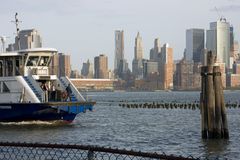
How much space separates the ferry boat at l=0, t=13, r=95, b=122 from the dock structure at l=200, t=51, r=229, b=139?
13.7 meters

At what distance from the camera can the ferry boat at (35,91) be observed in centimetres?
3944

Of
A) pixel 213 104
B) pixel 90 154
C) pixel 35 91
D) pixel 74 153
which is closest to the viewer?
pixel 90 154

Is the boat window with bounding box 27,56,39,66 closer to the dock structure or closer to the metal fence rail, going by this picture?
the dock structure

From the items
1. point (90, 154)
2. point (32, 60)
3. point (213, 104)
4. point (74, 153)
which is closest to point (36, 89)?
point (32, 60)

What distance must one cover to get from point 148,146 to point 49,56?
15.1 metres

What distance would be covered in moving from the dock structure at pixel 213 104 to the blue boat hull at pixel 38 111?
1336 centimetres

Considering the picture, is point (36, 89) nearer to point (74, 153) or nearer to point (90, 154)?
point (74, 153)

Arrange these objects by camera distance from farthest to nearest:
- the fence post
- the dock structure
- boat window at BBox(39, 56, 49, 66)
A: boat window at BBox(39, 56, 49, 66)
the dock structure
the fence post

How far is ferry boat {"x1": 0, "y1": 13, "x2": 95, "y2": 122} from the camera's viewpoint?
129ft

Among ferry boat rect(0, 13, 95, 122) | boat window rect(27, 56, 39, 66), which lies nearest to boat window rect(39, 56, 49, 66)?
ferry boat rect(0, 13, 95, 122)

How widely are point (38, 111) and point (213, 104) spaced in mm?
15931

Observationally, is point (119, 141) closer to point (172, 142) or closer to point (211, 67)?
point (172, 142)

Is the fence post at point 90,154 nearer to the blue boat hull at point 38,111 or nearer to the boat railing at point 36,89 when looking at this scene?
the blue boat hull at point 38,111

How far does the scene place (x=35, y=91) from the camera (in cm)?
3972
